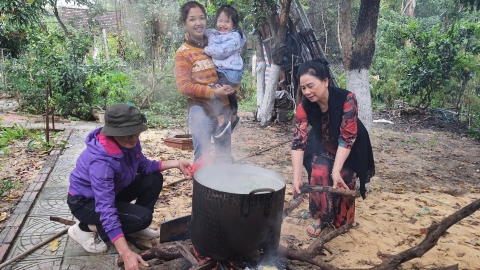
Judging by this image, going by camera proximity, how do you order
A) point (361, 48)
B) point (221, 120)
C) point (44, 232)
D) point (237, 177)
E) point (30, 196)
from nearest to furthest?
point (237, 177)
point (44, 232)
point (221, 120)
point (30, 196)
point (361, 48)

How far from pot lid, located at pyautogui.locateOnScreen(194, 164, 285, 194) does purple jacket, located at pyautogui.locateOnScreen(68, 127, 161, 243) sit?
0.58m

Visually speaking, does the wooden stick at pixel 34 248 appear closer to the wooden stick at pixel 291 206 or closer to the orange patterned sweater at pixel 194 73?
the orange patterned sweater at pixel 194 73

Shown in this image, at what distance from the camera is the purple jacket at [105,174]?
7.68 ft

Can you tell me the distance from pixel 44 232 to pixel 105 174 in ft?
4.26

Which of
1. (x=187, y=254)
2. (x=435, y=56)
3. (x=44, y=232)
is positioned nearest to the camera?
(x=187, y=254)

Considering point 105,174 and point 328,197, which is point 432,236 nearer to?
point 328,197

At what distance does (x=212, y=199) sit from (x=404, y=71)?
11.3 meters

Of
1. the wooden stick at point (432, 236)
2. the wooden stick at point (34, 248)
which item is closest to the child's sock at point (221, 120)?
the wooden stick at point (34, 248)

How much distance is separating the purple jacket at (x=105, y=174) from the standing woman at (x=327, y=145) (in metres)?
1.39

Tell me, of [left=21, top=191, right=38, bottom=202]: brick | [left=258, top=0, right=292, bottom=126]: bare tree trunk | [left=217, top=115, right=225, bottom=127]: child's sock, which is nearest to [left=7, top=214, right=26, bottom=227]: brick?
[left=21, top=191, right=38, bottom=202]: brick

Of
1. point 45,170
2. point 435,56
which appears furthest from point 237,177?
point 435,56

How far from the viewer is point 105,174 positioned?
244cm

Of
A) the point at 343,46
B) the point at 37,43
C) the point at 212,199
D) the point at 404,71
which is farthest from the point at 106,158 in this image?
the point at 404,71

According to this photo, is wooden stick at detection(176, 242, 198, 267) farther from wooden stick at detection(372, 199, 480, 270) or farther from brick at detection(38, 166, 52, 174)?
brick at detection(38, 166, 52, 174)
